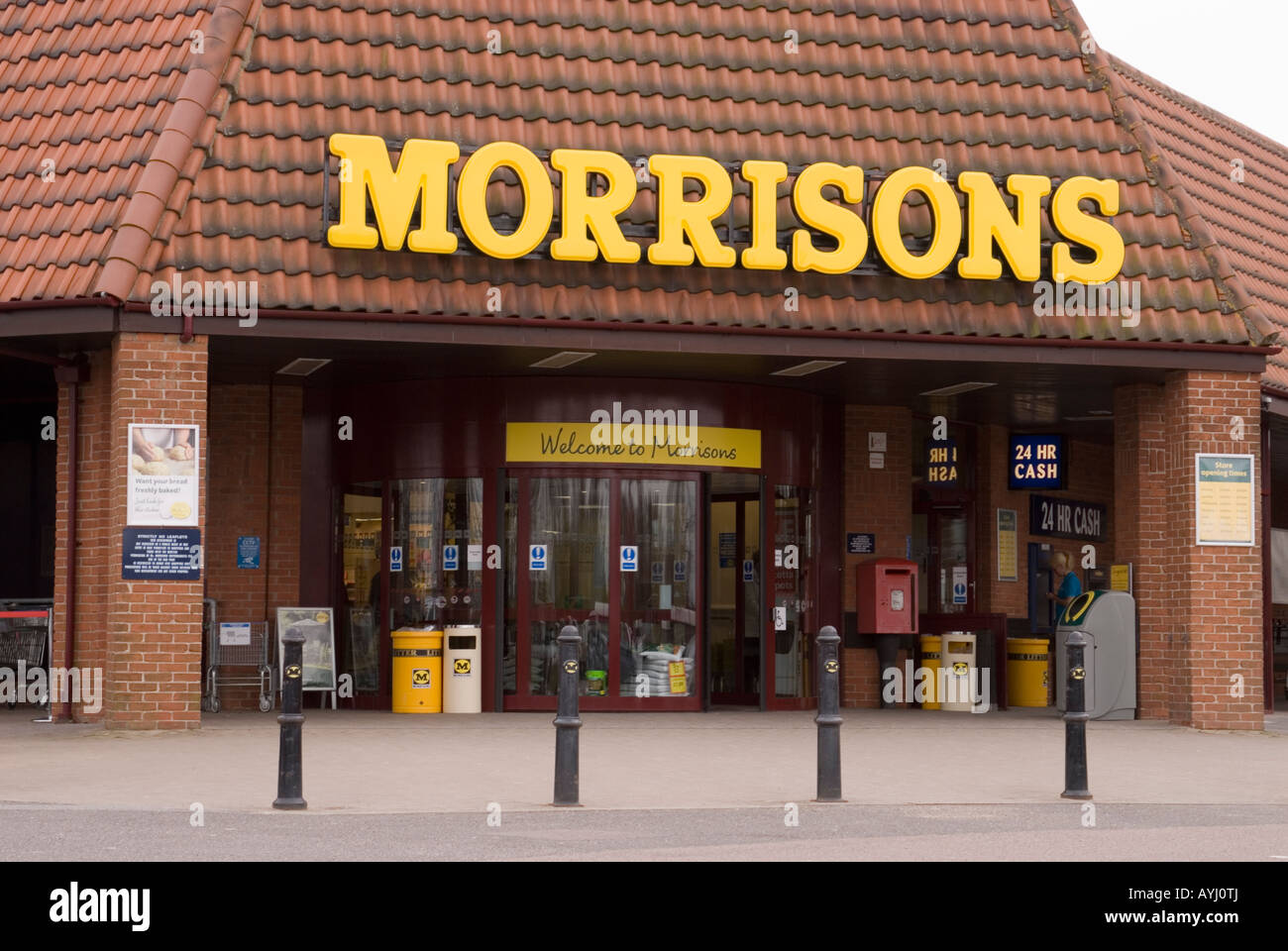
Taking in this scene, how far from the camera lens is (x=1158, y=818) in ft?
37.3

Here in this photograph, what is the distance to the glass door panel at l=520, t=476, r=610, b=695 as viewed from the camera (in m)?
19.4

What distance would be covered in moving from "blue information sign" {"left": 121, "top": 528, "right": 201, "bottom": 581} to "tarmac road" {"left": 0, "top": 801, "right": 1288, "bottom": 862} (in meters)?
5.10

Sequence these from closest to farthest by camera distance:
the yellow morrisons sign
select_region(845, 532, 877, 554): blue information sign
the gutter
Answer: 1. the gutter
2. the yellow morrisons sign
3. select_region(845, 532, 877, 554): blue information sign

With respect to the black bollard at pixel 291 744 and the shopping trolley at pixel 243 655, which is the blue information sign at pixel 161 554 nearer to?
the shopping trolley at pixel 243 655

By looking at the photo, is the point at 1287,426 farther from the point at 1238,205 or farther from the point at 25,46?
the point at 25,46

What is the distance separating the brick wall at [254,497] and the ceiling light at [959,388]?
7.21 m

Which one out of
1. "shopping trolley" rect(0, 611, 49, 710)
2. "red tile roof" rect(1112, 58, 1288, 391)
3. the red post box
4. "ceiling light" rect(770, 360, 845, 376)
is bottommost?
"shopping trolley" rect(0, 611, 49, 710)

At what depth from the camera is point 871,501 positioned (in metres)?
21.9

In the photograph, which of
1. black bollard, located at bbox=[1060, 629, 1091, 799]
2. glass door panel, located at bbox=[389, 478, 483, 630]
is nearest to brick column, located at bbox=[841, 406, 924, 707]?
glass door panel, located at bbox=[389, 478, 483, 630]

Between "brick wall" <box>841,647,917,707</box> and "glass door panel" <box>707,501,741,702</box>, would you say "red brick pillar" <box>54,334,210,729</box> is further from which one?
"brick wall" <box>841,647,917,707</box>

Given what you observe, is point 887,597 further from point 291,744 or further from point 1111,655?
point 291,744

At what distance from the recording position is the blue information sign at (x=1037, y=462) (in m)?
22.9

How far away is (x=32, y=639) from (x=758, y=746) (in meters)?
9.06

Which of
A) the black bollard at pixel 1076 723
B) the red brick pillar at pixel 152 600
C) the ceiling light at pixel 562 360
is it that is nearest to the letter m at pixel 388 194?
the ceiling light at pixel 562 360
